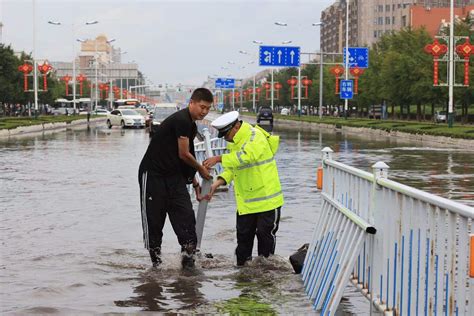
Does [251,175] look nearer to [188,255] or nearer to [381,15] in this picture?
[188,255]

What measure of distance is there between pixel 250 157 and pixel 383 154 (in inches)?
810

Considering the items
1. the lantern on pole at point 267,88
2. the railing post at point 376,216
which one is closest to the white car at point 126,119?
the railing post at point 376,216

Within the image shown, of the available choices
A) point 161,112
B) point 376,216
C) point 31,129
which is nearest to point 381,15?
point 31,129

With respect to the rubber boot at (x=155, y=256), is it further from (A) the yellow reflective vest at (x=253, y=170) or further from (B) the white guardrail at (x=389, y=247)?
(B) the white guardrail at (x=389, y=247)

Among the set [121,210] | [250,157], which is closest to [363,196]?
[250,157]

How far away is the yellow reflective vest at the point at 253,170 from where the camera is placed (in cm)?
767

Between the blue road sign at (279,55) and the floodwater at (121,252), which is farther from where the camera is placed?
the blue road sign at (279,55)

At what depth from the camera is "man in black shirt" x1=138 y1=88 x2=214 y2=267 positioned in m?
7.93

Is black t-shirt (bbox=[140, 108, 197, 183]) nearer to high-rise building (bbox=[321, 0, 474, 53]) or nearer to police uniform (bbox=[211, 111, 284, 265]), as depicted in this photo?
police uniform (bbox=[211, 111, 284, 265])

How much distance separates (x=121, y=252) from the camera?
9.53 meters

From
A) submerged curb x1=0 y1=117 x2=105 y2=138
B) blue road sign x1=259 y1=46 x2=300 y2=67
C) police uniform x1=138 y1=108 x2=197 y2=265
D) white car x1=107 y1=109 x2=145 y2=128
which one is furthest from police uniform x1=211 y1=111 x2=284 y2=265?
blue road sign x1=259 y1=46 x2=300 y2=67

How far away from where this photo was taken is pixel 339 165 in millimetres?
6980

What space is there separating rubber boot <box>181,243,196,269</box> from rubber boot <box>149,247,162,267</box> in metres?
0.24

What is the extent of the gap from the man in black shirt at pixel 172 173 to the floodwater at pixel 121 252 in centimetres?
53
